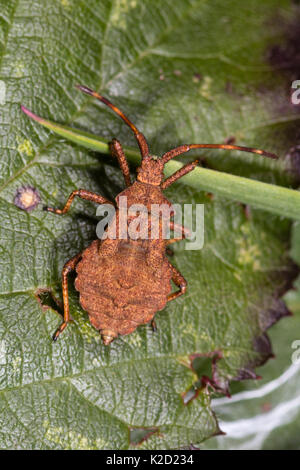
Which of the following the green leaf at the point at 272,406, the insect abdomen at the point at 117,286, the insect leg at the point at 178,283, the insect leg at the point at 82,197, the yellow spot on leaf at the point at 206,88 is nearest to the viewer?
the insect abdomen at the point at 117,286

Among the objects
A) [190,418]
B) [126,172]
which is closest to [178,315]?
[190,418]

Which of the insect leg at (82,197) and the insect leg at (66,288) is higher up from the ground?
the insect leg at (82,197)

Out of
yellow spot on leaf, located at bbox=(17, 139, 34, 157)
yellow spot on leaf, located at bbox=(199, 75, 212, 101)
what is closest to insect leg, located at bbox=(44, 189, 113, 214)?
yellow spot on leaf, located at bbox=(17, 139, 34, 157)

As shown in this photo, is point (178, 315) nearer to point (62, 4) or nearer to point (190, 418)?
point (190, 418)

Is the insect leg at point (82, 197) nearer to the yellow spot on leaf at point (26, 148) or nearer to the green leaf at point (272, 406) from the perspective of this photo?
the yellow spot on leaf at point (26, 148)

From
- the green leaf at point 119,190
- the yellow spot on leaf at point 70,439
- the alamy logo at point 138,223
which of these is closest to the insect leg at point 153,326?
the green leaf at point 119,190

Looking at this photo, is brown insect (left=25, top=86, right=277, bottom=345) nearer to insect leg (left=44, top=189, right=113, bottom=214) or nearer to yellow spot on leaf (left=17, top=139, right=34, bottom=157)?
insect leg (left=44, top=189, right=113, bottom=214)
